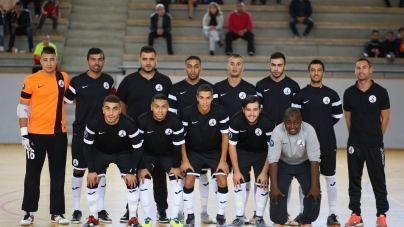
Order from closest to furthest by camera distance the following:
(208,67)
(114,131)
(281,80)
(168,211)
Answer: (114,131) → (281,80) → (168,211) → (208,67)

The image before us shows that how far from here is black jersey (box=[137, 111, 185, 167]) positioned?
8.09 meters

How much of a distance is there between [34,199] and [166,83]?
220 cm

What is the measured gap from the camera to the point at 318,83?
846 cm

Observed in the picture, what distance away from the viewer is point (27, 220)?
26.9 feet

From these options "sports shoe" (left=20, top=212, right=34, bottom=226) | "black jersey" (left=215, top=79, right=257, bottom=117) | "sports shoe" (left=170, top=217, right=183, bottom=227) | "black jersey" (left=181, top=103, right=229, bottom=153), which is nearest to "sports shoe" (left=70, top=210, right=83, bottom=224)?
"sports shoe" (left=20, top=212, right=34, bottom=226)

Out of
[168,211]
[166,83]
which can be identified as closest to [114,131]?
[166,83]

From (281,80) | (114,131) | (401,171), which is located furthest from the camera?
(401,171)

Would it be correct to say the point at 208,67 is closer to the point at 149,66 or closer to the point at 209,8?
the point at 209,8

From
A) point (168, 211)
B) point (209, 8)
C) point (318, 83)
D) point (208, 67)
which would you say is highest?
point (209, 8)

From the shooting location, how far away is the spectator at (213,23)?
64.2 ft

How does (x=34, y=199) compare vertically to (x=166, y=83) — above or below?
below

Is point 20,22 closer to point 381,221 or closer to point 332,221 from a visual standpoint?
point 332,221

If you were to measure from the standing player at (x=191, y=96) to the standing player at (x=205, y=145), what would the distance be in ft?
1.19

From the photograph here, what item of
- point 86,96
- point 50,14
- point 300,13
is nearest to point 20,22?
point 50,14
